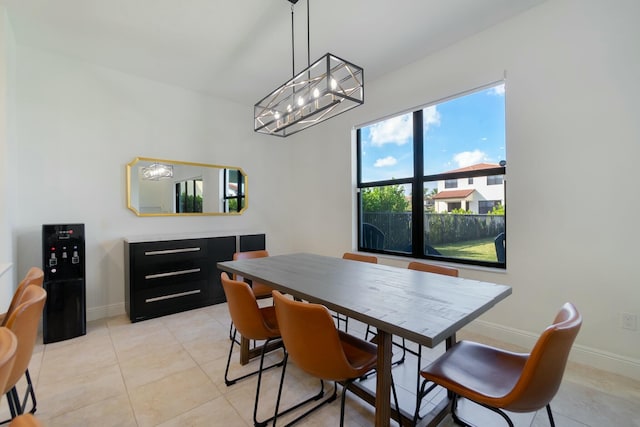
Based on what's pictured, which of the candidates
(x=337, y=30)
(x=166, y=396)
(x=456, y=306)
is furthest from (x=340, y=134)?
(x=166, y=396)

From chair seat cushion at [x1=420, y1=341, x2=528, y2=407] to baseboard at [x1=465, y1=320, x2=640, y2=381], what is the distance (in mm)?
1286

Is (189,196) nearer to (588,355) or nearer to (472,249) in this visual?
(472,249)

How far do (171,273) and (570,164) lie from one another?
3986 millimetres

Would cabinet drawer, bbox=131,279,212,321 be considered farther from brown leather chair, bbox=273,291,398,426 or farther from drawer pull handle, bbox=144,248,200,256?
brown leather chair, bbox=273,291,398,426

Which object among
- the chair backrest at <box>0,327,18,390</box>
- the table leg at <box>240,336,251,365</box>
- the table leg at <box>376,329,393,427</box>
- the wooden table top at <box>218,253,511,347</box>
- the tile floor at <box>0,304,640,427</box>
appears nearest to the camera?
the chair backrest at <box>0,327,18,390</box>

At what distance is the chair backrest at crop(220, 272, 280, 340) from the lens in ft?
5.24

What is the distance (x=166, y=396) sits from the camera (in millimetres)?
1809

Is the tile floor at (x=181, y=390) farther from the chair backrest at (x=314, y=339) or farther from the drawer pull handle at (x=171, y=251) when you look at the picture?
the drawer pull handle at (x=171, y=251)

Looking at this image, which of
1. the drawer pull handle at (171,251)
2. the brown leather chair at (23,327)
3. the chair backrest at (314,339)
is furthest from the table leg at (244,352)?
the drawer pull handle at (171,251)

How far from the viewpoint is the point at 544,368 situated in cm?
101

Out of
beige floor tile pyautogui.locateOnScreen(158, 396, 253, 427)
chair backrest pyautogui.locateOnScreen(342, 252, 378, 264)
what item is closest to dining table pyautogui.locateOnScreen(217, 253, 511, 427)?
chair backrest pyautogui.locateOnScreen(342, 252, 378, 264)

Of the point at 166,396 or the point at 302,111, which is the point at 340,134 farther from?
the point at 166,396

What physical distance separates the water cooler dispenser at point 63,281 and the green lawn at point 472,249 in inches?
146

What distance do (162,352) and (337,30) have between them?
3.25 metres
